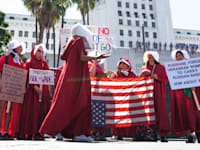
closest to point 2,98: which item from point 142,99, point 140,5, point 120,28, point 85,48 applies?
point 85,48

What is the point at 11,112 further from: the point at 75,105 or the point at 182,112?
the point at 182,112

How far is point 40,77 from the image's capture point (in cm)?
440

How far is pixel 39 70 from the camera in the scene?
4.44 meters

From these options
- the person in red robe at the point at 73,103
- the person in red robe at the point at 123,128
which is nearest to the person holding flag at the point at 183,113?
the person in red robe at the point at 123,128

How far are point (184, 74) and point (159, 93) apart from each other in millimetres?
636

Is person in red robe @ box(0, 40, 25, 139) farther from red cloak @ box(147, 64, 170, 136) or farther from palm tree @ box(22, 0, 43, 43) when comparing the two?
palm tree @ box(22, 0, 43, 43)

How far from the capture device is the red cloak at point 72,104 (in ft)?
10.3

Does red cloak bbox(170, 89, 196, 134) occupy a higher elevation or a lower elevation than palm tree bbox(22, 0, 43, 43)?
lower

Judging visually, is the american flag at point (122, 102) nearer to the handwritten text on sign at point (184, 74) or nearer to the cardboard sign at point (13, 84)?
the handwritten text on sign at point (184, 74)

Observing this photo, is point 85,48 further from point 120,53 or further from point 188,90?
point 120,53

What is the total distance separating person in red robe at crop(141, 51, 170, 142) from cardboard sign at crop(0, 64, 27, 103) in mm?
2307

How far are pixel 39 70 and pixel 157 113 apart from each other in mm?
2271

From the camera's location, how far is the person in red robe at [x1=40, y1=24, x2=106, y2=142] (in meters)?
3.15

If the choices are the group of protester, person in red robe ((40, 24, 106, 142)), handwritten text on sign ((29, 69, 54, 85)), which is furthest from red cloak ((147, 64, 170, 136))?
handwritten text on sign ((29, 69, 54, 85))
